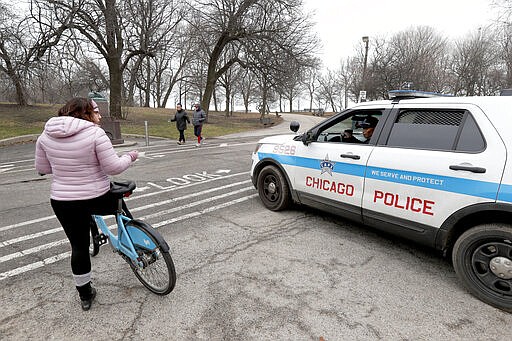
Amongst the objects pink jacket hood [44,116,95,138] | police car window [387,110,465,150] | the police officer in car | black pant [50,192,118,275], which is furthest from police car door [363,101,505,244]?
pink jacket hood [44,116,95,138]

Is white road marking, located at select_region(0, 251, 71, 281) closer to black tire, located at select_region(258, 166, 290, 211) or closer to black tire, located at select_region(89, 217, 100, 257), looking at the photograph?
black tire, located at select_region(89, 217, 100, 257)

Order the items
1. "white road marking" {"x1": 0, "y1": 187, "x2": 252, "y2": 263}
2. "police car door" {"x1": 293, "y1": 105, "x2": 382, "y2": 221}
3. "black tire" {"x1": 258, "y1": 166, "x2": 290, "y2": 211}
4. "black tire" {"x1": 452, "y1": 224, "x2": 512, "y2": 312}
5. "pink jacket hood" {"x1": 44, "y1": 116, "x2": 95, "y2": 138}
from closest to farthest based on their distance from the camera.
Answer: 1. "pink jacket hood" {"x1": 44, "y1": 116, "x2": 95, "y2": 138}
2. "black tire" {"x1": 452, "y1": 224, "x2": 512, "y2": 312}
3. "white road marking" {"x1": 0, "y1": 187, "x2": 252, "y2": 263}
4. "police car door" {"x1": 293, "y1": 105, "x2": 382, "y2": 221}
5. "black tire" {"x1": 258, "y1": 166, "x2": 290, "y2": 211}

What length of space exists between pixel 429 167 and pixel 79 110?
10.0ft

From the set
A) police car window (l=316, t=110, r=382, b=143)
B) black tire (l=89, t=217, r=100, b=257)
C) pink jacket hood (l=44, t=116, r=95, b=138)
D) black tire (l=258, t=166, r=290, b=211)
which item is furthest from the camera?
black tire (l=258, t=166, r=290, b=211)

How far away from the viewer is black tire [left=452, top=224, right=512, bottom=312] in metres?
2.42

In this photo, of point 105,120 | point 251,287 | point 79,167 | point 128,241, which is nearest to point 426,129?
point 251,287

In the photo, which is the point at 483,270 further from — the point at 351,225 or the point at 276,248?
the point at 276,248

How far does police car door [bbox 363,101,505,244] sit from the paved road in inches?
22.2

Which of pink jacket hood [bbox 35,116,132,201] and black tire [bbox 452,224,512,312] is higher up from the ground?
pink jacket hood [bbox 35,116,132,201]

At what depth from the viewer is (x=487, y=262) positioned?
252 cm

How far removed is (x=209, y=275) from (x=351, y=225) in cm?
217

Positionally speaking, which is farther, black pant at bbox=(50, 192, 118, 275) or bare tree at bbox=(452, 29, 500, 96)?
bare tree at bbox=(452, 29, 500, 96)

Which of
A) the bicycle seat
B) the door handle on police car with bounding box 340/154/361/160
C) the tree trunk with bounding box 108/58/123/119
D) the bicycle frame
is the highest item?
the tree trunk with bounding box 108/58/123/119

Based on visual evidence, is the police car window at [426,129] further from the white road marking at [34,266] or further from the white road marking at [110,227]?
the white road marking at [34,266]
